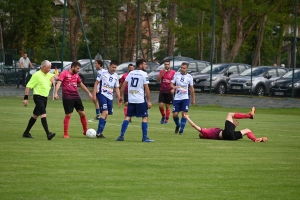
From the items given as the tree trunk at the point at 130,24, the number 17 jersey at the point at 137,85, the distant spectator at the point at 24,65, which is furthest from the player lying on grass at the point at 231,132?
the tree trunk at the point at 130,24

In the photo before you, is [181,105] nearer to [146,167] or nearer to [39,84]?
[39,84]

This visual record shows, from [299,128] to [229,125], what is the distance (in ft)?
23.8

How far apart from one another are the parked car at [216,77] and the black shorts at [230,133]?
25765mm

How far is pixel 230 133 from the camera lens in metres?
19.5

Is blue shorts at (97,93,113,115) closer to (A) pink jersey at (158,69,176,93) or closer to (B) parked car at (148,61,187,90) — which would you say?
(A) pink jersey at (158,69,176,93)

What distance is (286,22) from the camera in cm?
5659

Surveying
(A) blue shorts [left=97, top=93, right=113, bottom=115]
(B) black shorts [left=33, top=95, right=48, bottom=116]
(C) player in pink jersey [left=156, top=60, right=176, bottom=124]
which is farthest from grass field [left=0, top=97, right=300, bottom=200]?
(C) player in pink jersey [left=156, top=60, right=176, bottom=124]

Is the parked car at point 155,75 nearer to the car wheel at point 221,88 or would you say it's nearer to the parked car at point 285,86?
the car wheel at point 221,88

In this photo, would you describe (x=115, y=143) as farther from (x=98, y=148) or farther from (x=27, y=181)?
(x=27, y=181)

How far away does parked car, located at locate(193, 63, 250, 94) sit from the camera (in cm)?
4553

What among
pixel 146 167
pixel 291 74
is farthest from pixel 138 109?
pixel 291 74

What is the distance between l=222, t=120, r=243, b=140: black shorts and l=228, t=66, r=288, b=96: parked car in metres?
25.0

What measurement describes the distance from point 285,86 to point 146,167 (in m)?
30.6

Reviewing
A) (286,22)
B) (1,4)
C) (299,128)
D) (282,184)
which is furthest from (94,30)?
(282,184)
